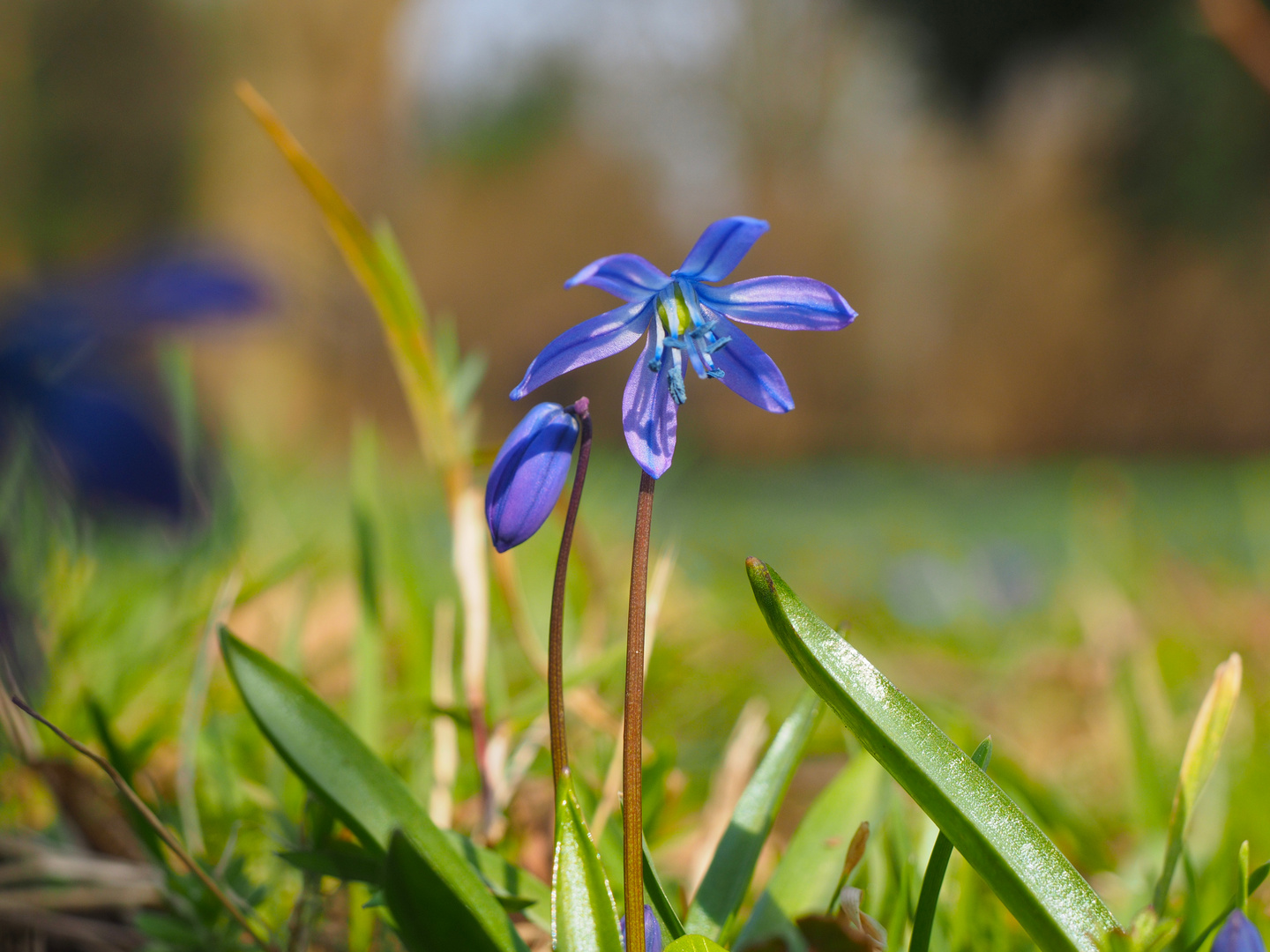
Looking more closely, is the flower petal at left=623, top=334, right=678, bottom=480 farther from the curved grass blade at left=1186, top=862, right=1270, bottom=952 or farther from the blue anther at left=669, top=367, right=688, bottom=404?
the curved grass blade at left=1186, top=862, right=1270, bottom=952

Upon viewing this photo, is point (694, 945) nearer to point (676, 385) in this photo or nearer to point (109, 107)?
point (676, 385)

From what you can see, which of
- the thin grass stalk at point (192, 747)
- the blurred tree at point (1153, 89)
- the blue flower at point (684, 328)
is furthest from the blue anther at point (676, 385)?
the blurred tree at point (1153, 89)

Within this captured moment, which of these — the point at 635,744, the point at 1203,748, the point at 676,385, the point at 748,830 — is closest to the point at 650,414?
the point at 676,385

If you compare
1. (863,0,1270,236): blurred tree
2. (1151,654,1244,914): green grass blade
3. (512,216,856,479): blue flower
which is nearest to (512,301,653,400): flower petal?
(512,216,856,479): blue flower

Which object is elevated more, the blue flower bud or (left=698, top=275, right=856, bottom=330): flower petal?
(left=698, top=275, right=856, bottom=330): flower petal

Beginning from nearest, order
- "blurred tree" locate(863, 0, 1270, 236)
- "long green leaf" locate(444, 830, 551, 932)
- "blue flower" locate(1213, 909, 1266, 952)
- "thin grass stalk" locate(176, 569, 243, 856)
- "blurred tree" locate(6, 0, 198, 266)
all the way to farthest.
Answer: "blue flower" locate(1213, 909, 1266, 952), "long green leaf" locate(444, 830, 551, 932), "thin grass stalk" locate(176, 569, 243, 856), "blurred tree" locate(6, 0, 198, 266), "blurred tree" locate(863, 0, 1270, 236)

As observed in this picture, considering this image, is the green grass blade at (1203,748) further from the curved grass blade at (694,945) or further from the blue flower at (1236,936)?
the curved grass blade at (694,945)

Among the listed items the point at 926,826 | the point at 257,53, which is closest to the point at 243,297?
the point at 926,826
